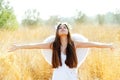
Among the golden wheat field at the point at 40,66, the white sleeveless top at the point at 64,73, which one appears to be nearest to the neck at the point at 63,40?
the white sleeveless top at the point at 64,73

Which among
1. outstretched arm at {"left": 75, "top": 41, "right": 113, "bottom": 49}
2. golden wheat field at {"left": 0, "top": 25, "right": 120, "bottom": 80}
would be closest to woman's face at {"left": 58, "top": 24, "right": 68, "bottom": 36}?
outstretched arm at {"left": 75, "top": 41, "right": 113, "bottom": 49}

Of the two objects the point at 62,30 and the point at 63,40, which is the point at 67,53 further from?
the point at 62,30

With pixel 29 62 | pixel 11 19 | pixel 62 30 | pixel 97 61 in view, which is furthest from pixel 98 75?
pixel 11 19

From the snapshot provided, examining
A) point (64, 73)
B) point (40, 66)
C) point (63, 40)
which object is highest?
point (63, 40)

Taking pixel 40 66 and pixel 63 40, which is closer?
pixel 63 40

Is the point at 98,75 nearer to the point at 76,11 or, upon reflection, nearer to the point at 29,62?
the point at 29,62

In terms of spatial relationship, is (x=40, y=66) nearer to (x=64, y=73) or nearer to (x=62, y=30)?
(x=64, y=73)

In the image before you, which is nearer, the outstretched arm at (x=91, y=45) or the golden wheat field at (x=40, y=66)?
the outstretched arm at (x=91, y=45)

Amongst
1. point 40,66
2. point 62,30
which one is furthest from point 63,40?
point 40,66

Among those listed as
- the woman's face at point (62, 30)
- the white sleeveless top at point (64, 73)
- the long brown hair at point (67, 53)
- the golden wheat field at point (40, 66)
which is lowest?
the golden wheat field at point (40, 66)

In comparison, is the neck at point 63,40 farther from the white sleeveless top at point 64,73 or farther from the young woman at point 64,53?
the white sleeveless top at point 64,73

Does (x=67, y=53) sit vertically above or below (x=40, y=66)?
above

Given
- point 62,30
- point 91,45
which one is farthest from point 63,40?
point 91,45

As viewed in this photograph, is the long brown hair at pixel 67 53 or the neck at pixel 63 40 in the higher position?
the neck at pixel 63 40
